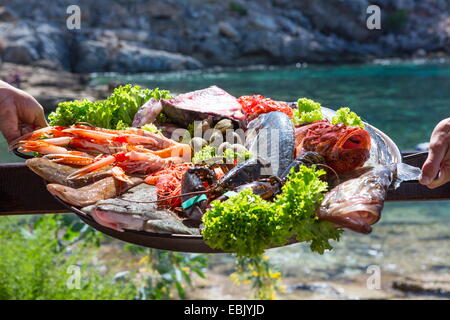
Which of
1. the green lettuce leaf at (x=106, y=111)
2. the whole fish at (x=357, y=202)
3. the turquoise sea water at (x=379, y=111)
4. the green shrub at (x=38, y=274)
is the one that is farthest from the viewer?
the turquoise sea water at (x=379, y=111)

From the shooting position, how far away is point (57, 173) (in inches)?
70.2

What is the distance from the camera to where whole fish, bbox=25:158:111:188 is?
68.9 inches

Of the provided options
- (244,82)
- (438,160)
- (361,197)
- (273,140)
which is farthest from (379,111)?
(361,197)

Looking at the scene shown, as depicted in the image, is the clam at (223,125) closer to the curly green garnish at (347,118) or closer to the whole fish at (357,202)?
the curly green garnish at (347,118)

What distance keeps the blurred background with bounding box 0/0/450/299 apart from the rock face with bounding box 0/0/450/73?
130 mm

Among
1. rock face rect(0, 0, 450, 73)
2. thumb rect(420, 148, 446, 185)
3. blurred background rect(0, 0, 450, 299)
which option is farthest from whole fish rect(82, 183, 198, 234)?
rock face rect(0, 0, 450, 73)

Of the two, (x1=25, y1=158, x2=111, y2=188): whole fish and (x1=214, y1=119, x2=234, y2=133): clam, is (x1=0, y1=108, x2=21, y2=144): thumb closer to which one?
(x1=25, y1=158, x2=111, y2=188): whole fish

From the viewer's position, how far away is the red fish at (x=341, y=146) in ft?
5.45

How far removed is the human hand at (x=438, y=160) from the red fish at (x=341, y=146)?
0.59ft

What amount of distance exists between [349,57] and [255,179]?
47946 millimetres

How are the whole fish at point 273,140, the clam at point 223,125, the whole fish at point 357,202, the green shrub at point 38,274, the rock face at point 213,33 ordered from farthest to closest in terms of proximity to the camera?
the rock face at point 213,33
the green shrub at point 38,274
the clam at point 223,125
the whole fish at point 273,140
the whole fish at point 357,202

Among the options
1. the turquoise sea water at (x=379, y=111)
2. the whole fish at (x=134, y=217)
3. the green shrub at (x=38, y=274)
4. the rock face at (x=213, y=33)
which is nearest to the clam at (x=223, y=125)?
the whole fish at (x=134, y=217)

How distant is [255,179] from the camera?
166 cm
